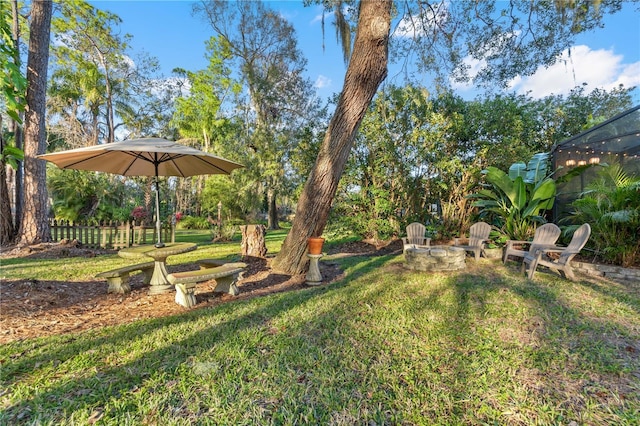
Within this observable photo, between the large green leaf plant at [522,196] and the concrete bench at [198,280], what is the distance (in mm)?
6634

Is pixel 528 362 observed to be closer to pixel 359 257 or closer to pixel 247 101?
pixel 359 257

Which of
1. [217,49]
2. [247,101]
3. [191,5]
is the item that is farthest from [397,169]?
[217,49]

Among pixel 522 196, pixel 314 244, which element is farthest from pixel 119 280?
pixel 522 196

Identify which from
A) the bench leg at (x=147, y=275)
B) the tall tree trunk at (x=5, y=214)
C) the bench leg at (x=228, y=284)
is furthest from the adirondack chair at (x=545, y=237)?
the tall tree trunk at (x=5, y=214)

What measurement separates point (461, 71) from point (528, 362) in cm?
847

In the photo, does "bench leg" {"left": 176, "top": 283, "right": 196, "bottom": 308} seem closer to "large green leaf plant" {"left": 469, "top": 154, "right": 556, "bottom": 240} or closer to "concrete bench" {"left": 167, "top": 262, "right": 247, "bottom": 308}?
"concrete bench" {"left": 167, "top": 262, "right": 247, "bottom": 308}

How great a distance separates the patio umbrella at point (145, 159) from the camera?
12.5 feet

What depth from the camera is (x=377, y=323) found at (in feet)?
10.6

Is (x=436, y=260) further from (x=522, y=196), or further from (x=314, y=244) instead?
(x=522, y=196)

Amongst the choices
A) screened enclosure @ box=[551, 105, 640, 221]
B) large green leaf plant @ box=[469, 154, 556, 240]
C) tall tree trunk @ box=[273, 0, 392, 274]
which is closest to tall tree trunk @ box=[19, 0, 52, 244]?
tall tree trunk @ box=[273, 0, 392, 274]

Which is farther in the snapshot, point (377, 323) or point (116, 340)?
point (377, 323)

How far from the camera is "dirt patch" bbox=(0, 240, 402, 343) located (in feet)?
10.4

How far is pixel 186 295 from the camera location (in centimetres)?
388

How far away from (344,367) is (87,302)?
3766mm
